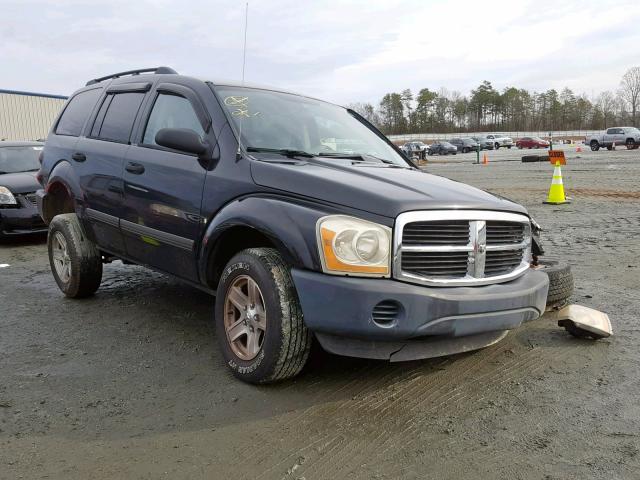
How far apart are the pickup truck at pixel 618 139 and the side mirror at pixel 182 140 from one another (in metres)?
44.6

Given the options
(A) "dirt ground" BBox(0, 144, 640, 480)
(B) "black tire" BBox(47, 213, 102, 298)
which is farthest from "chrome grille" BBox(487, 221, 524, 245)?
(B) "black tire" BBox(47, 213, 102, 298)

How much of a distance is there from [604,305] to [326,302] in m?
3.07

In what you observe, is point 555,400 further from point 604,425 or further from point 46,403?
point 46,403

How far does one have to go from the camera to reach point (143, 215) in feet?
13.3

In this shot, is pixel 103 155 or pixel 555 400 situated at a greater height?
pixel 103 155

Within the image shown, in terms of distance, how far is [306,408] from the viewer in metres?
2.95

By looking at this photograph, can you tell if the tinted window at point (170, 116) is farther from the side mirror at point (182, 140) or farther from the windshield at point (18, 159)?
the windshield at point (18, 159)

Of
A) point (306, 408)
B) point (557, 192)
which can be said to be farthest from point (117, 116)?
point (557, 192)

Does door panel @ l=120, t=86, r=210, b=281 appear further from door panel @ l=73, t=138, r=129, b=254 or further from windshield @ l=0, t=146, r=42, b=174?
windshield @ l=0, t=146, r=42, b=174

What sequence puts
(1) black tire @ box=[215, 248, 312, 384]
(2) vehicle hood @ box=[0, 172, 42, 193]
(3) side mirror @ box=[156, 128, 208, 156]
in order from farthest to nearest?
(2) vehicle hood @ box=[0, 172, 42, 193]
(3) side mirror @ box=[156, 128, 208, 156]
(1) black tire @ box=[215, 248, 312, 384]

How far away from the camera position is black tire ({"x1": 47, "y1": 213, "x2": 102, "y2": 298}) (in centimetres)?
491

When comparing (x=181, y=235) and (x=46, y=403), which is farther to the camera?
(x=181, y=235)

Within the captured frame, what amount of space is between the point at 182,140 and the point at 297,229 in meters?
1.12

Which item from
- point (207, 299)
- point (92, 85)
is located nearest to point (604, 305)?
point (207, 299)
